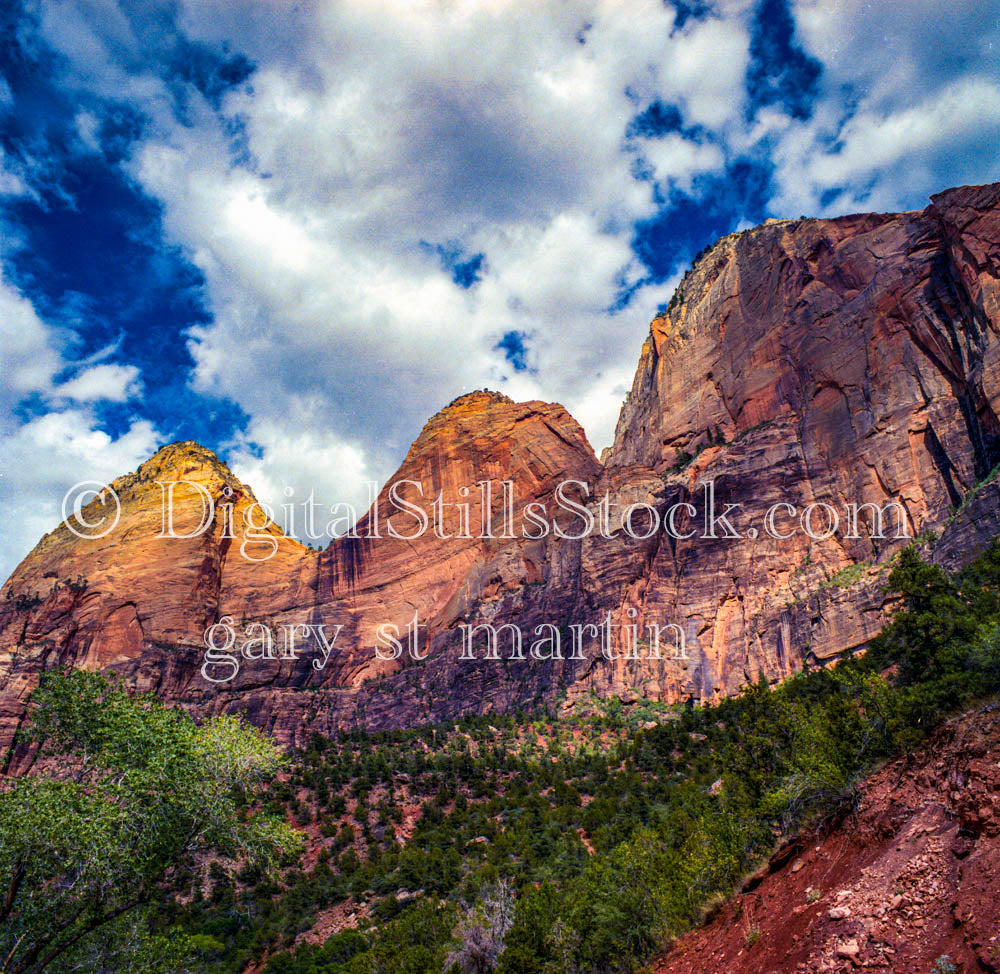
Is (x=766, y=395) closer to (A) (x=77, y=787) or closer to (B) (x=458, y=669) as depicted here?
(B) (x=458, y=669)

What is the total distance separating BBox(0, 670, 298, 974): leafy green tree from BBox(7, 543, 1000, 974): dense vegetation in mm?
1854

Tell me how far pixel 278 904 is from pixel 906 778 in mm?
31488

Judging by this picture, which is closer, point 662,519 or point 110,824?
point 110,824

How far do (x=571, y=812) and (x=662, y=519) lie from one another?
31.6m

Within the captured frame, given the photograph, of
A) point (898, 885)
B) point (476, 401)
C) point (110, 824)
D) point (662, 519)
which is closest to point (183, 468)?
point (476, 401)

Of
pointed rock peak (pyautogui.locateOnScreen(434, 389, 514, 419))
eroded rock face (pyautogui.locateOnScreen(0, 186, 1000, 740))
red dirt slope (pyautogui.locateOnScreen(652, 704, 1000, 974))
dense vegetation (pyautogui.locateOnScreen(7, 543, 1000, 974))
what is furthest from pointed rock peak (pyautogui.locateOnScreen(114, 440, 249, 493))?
red dirt slope (pyautogui.locateOnScreen(652, 704, 1000, 974))

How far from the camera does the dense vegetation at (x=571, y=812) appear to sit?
15125 mm

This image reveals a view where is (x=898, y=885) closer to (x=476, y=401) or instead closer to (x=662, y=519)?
→ (x=662, y=519)

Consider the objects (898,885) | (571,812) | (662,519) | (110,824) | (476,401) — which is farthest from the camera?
(476,401)

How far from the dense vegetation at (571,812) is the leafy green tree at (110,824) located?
1854 millimetres

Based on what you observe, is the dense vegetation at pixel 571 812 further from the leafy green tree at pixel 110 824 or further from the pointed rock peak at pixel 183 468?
the pointed rock peak at pixel 183 468

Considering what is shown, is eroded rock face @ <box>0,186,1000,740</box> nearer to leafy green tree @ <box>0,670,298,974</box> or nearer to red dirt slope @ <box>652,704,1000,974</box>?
red dirt slope @ <box>652,704,1000,974</box>

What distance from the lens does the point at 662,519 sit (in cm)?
6022

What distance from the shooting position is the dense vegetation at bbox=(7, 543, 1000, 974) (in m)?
15.1
